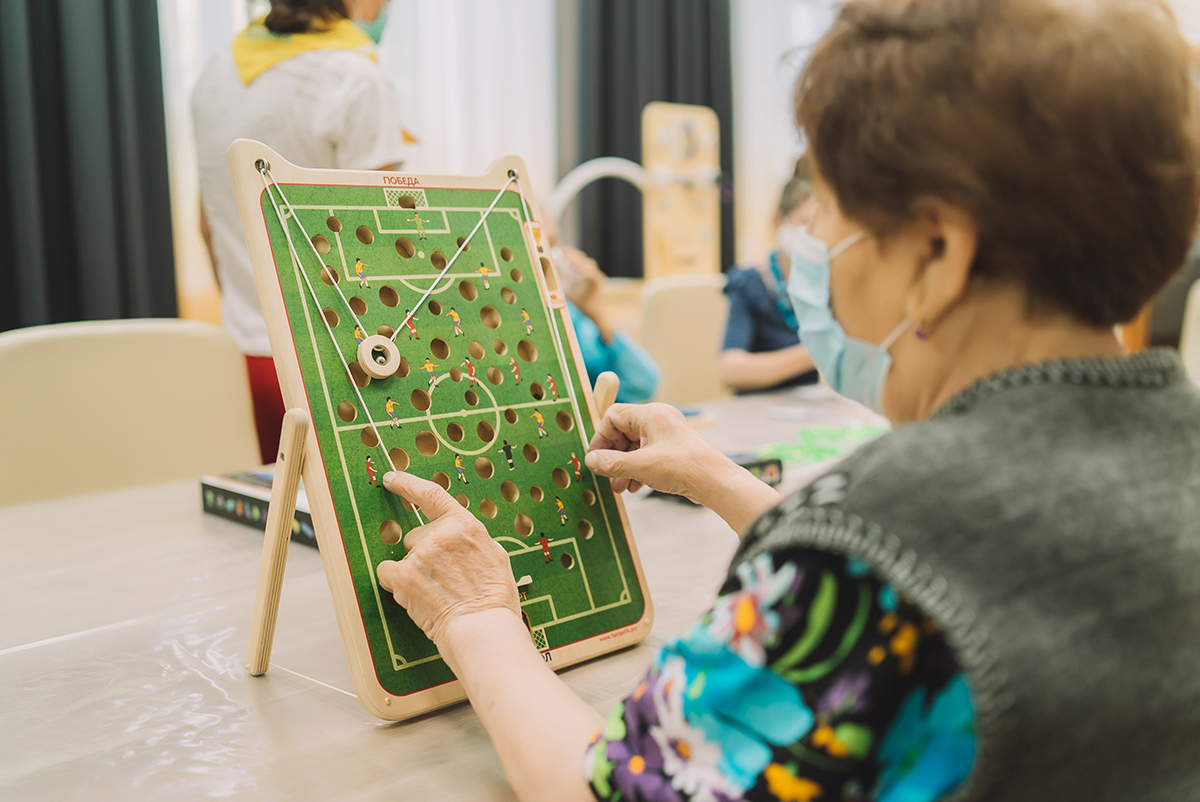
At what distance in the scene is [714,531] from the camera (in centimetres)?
128

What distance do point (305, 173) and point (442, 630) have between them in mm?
449

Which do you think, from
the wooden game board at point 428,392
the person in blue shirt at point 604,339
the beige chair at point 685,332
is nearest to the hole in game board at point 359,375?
the wooden game board at point 428,392

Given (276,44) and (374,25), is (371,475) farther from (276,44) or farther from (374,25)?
(374,25)

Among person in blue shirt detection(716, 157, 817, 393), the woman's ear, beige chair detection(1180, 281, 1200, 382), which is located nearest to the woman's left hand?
the woman's ear

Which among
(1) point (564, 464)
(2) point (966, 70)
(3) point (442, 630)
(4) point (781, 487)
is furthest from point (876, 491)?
(4) point (781, 487)

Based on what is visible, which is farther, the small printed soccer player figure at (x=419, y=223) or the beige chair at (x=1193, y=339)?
the beige chair at (x=1193, y=339)

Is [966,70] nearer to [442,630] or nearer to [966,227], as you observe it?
[966,227]

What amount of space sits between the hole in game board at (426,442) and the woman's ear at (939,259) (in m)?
0.47

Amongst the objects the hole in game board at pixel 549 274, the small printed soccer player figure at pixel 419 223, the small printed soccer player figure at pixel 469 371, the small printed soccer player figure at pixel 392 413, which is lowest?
the small printed soccer player figure at pixel 392 413

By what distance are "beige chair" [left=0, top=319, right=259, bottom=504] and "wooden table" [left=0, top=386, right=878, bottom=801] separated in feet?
0.70

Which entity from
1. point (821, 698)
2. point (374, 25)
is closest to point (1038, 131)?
point (821, 698)

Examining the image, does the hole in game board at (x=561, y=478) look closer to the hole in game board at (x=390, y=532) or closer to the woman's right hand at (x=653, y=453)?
the woman's right hand at (x=653, y=453)

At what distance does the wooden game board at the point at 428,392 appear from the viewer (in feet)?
2.60

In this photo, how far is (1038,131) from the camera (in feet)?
1.65
